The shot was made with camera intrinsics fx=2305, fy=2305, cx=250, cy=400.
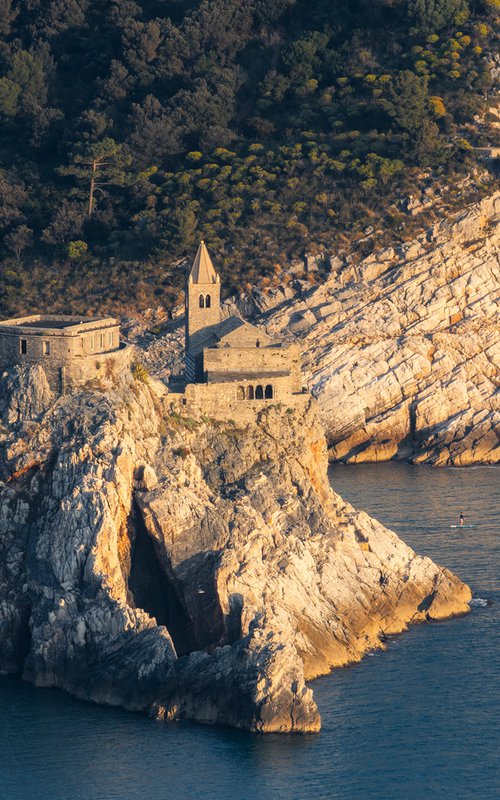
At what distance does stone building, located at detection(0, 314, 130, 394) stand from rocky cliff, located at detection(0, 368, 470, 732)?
0.72 metres

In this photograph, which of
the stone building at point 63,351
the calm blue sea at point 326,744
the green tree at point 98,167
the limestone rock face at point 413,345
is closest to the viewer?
the calm blue sea at point 326,744

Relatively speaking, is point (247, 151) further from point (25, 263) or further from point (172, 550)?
point (172, 550)

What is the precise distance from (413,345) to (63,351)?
164 feet

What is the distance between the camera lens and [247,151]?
164 m

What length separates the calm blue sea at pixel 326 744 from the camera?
280 feet

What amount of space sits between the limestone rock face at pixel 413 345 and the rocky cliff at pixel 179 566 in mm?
35884

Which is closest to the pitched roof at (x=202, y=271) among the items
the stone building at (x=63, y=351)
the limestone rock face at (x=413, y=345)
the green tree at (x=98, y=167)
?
the stone building at (x=63, y=351)

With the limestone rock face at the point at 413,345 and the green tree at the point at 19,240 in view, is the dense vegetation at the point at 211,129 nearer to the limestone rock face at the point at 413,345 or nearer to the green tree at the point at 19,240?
the green tree at the point at 19,240

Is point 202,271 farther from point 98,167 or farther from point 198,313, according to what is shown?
point 98,167

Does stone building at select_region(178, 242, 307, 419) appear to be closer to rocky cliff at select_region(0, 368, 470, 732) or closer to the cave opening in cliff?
rocky cliff at select_region(0, 368, 470, 732)

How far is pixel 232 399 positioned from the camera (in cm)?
10544

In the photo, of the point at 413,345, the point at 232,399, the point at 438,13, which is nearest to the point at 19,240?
the point at 413,345

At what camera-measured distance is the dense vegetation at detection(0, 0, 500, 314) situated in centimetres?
15575

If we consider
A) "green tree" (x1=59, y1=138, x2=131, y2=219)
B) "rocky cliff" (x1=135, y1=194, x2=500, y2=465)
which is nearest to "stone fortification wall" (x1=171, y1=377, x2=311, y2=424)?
"rocky cliff" (x1=135, y1=194, x2=500, y2=465)
